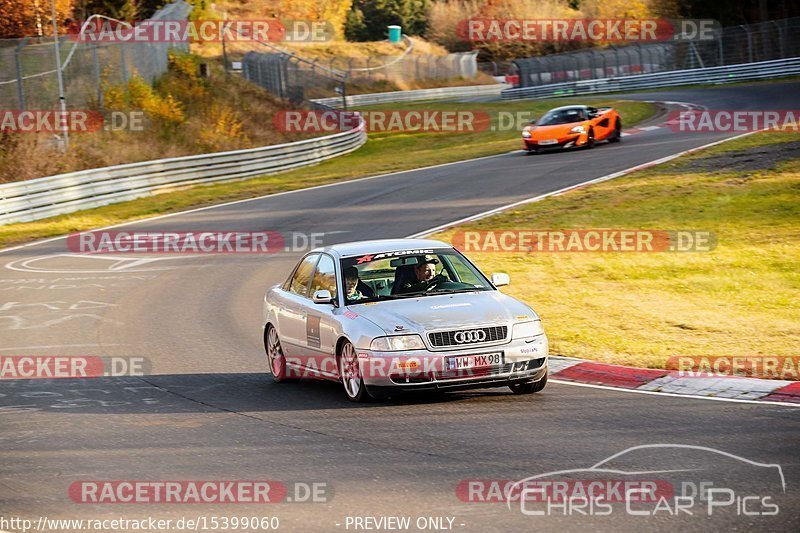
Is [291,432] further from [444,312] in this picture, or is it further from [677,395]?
[677,395]

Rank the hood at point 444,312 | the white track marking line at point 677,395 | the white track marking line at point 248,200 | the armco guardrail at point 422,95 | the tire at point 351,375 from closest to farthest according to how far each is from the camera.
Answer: the white track marking line at point 677,395
the hood at point 444,312
the tire at point 351,375
the white track marking line at point 248,200
the armco guardrail at point 422,95

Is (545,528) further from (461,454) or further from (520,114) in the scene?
(520,114)

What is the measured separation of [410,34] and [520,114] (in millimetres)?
60991

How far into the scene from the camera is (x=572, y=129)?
34656 mm

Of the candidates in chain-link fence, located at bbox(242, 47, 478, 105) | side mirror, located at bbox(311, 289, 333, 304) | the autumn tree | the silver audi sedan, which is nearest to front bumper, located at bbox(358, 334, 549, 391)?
the silver audi sedan

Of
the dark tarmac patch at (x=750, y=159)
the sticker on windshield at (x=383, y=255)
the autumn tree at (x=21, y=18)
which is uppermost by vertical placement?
the autumn tree at (x=21, y=18)

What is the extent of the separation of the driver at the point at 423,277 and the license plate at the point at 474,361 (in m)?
1.32

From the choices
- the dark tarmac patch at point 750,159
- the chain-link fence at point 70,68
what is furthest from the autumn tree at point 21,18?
the dark tarmac patch at point 750,159


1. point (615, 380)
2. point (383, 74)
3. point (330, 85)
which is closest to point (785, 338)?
point (615, 380)

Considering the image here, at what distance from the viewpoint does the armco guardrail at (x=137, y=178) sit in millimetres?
29172

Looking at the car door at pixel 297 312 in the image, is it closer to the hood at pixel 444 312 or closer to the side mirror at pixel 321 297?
the side mirror at pixel 321 297

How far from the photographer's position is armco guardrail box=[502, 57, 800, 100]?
188ft

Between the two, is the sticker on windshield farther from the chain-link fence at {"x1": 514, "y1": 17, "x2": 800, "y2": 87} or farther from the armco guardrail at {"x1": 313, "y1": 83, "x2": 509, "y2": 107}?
the armco guardrail at {"x1": 313, "y1": 83, "x2": 509, "y2": 107}

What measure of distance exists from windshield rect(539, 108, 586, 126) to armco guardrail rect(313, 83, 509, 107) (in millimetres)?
36768
